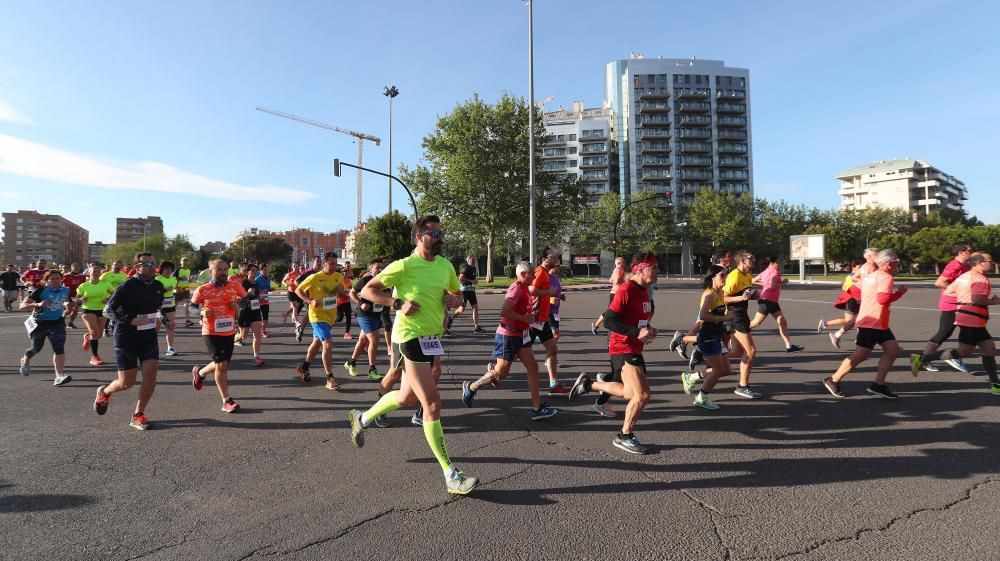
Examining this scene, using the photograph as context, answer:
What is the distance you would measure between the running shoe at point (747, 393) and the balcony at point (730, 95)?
97.7 meters

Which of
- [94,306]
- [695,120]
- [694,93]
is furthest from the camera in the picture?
[694,93]

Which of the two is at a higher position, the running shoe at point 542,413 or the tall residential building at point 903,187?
the tall residential building at point 903,187

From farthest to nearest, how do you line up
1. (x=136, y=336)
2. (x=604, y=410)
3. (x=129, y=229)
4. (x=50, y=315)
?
1. (x=129, y=229)
2. (x=50, y=315)
3. (x=604, y=410)
4. (x=136, y=336)

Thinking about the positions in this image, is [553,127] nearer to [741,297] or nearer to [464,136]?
[464,136]

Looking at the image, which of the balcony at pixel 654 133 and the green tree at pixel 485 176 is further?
the balcony at pixel 654 133

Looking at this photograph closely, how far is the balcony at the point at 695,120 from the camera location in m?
89.2

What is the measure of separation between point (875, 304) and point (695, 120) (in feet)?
308

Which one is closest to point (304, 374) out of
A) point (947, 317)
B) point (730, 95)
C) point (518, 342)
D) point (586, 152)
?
point (518, 342)

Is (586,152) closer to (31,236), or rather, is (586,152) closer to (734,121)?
(734,121)

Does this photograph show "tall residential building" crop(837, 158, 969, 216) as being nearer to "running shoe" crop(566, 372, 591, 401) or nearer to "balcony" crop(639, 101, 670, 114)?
"balcony" crop(639, 101, 670, 114)

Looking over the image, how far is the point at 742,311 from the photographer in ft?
20.5

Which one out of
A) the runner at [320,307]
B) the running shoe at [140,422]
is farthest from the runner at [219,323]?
the runner at [320,307]

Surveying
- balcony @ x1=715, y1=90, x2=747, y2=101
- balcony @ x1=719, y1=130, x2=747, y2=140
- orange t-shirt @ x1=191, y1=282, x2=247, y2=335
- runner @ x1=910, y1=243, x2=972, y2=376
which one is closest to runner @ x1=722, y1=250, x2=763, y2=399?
runner @ x1=910, y1=243, x2=972, y2=376

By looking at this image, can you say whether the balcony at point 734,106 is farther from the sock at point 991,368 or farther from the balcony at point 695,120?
the sock at point 991,368
